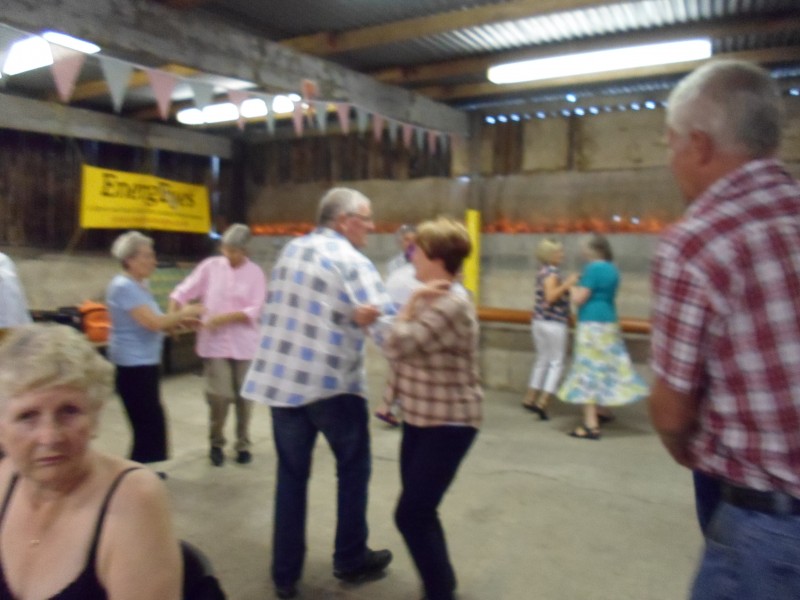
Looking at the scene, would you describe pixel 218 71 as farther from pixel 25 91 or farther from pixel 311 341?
pixel 25 91

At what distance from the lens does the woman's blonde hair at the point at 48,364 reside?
1.27 metres

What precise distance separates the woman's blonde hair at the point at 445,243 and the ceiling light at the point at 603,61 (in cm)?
286

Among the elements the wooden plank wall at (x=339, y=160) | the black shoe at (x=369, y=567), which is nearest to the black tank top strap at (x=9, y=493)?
the black shoe at (x=369, y=567)

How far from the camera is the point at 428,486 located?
2.16 metres

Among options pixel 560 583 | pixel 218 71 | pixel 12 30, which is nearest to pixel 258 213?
pixel 218 71

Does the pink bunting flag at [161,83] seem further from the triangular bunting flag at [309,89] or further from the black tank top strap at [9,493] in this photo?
the black tank top strap at [9,493]

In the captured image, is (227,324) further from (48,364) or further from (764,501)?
(764,501)

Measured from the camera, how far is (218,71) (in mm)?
3934

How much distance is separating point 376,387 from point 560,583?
4.15m

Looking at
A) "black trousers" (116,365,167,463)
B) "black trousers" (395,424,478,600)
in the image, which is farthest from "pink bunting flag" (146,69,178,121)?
"black trousers" (395,424,478,600)

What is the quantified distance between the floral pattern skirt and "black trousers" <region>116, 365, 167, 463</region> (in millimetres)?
2808

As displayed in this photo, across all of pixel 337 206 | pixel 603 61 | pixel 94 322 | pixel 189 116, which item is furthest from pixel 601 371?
pixel 189 116

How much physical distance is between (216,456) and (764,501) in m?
3.57

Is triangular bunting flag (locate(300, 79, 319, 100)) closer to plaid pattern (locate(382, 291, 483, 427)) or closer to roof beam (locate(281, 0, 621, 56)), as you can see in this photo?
roof beam (locate(281, 0, 621, 56))
